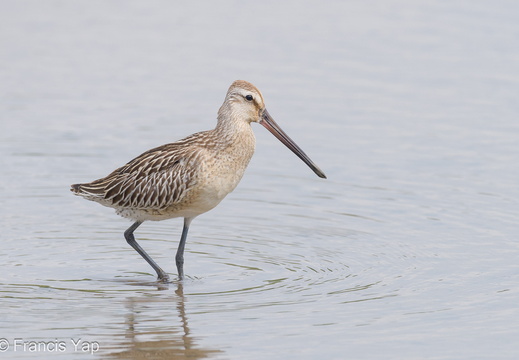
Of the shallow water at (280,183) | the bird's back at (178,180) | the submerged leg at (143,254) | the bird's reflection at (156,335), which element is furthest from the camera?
the submerged leg at (143,254)

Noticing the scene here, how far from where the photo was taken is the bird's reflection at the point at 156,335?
875 centimetres

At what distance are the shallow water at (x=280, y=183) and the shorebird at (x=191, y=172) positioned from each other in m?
0.61

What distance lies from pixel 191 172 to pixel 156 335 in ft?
5.91

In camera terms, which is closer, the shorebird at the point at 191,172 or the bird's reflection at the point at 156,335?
the bird's reflection at the point at 156,335

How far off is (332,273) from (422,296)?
1.02 metres

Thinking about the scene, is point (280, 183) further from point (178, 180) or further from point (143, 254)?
point (178, 180)

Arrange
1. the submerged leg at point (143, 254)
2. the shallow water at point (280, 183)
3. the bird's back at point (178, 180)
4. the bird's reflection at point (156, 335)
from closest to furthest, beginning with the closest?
1. the bird's reflection at point (156, 335)
2. the shallow water at point (280, 183)
3. the bird's back at point (178, 180)
4. the submerged leg at point (143, 254)

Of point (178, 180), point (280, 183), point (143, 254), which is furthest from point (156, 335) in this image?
point (280, 183)

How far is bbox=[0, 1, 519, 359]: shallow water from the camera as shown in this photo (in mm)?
9234

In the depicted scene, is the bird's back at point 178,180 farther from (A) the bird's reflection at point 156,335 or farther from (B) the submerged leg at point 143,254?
(A) the bird's reflection at point 156,335

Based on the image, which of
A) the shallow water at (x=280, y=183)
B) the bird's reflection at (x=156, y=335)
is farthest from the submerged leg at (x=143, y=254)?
the bird's reflection at (x=156, y=335)

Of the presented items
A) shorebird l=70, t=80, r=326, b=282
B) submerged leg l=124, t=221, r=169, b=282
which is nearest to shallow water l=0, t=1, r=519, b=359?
submerged leg l=124, t=221, r=169, b=282

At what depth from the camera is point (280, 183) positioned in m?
13.5

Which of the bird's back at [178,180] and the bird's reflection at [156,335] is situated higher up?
the bird's back at [178,180]
